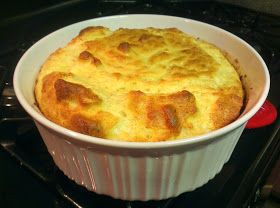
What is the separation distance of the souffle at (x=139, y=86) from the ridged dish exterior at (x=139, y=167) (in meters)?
0.04

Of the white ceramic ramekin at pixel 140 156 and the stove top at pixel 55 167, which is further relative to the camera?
the stove top at pixel 55 167

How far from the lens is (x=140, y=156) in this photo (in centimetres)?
53

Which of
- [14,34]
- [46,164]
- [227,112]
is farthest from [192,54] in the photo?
[14,34]

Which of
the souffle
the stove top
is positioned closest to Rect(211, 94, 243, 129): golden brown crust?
the souffle

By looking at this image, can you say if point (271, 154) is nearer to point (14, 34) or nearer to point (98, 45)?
point (98, 45)

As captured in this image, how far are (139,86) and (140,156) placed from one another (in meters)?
0.19

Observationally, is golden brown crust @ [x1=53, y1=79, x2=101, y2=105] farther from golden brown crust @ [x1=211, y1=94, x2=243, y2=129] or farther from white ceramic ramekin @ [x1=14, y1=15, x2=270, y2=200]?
golden brown crust @ [x1=211, y1=94, x2=243, y2=129]

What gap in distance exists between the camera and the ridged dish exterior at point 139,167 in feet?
1.79

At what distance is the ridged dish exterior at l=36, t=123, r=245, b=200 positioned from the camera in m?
0.54

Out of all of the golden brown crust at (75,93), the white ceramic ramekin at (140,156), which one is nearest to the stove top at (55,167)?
the white ceramic ramekin at (140,156)

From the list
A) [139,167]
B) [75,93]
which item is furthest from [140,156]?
[75,93]

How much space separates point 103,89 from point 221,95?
0.78ft

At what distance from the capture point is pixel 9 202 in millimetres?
639

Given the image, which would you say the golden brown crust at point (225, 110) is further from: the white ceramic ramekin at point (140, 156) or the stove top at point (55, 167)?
the stove top at point (55, 167)
